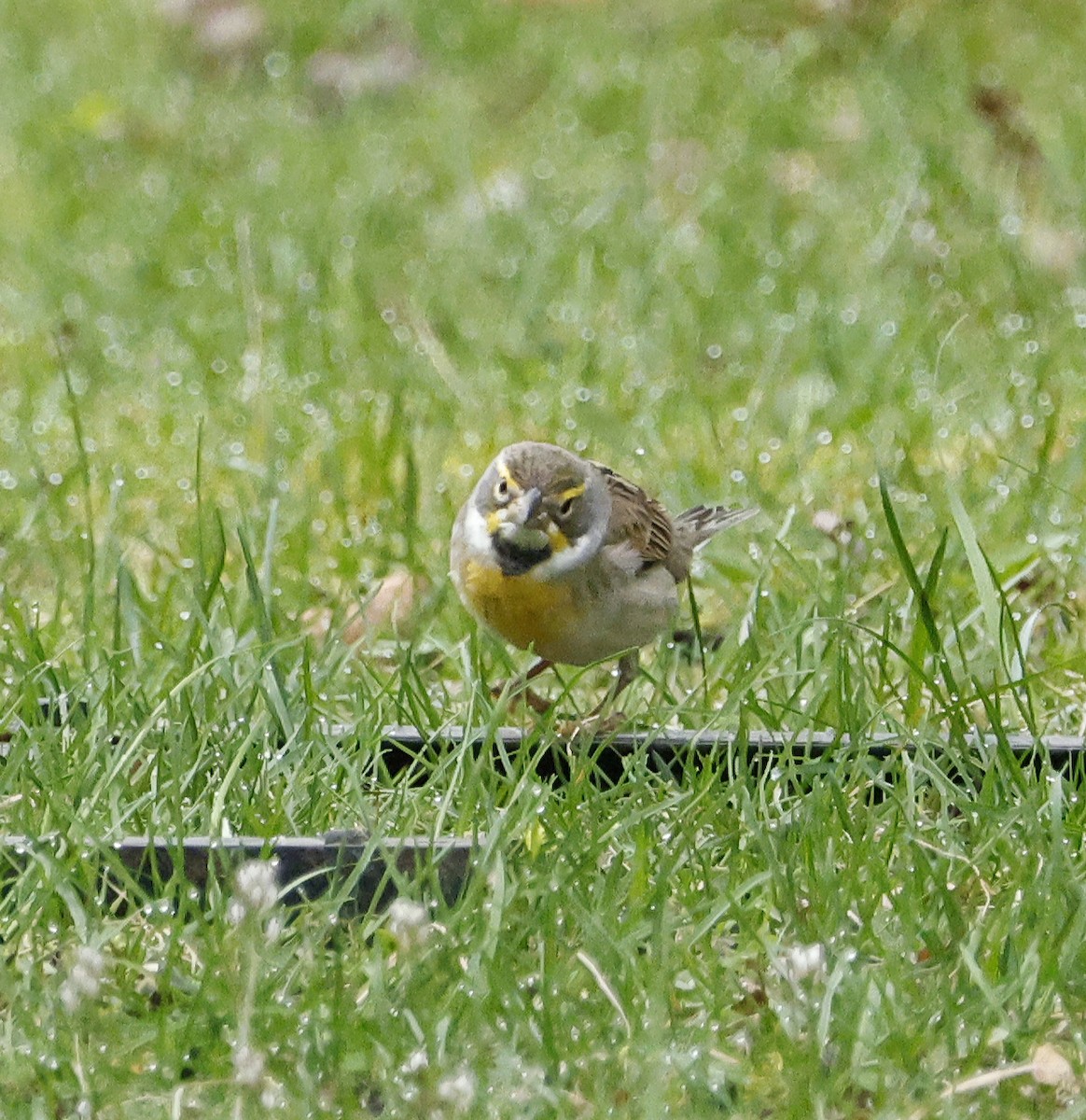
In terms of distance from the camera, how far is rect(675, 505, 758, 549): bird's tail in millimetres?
4973

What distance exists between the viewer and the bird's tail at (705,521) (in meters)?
4.97

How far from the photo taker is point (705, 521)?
509 centimetres

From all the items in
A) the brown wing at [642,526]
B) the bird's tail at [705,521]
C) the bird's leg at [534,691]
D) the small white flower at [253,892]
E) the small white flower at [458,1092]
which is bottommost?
the bird's leg at [534,691]

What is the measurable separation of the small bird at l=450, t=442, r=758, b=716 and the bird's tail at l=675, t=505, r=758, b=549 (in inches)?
15.1

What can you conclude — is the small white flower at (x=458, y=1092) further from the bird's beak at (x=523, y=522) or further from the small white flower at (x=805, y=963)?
the bird's beak at (x=523, y=522)

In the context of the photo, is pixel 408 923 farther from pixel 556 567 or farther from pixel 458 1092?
pixel 556 567

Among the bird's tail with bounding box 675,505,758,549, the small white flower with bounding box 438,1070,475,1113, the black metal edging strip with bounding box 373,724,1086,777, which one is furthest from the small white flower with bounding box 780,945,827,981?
the bird's tail with bounding box 675,505,758,549

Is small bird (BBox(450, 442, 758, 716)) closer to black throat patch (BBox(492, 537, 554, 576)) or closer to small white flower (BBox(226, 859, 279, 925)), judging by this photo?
black throat patch (BBox(492, 537, 554, 576))

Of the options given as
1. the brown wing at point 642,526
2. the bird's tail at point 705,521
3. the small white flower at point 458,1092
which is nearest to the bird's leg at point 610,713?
the brown wing at point 642,526

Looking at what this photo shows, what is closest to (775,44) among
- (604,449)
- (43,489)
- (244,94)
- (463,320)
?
(244,94)

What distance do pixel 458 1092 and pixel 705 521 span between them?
2515mm

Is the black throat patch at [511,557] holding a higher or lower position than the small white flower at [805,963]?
higher

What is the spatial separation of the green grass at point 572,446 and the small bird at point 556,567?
5.9 inches

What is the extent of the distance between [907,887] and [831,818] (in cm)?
31
